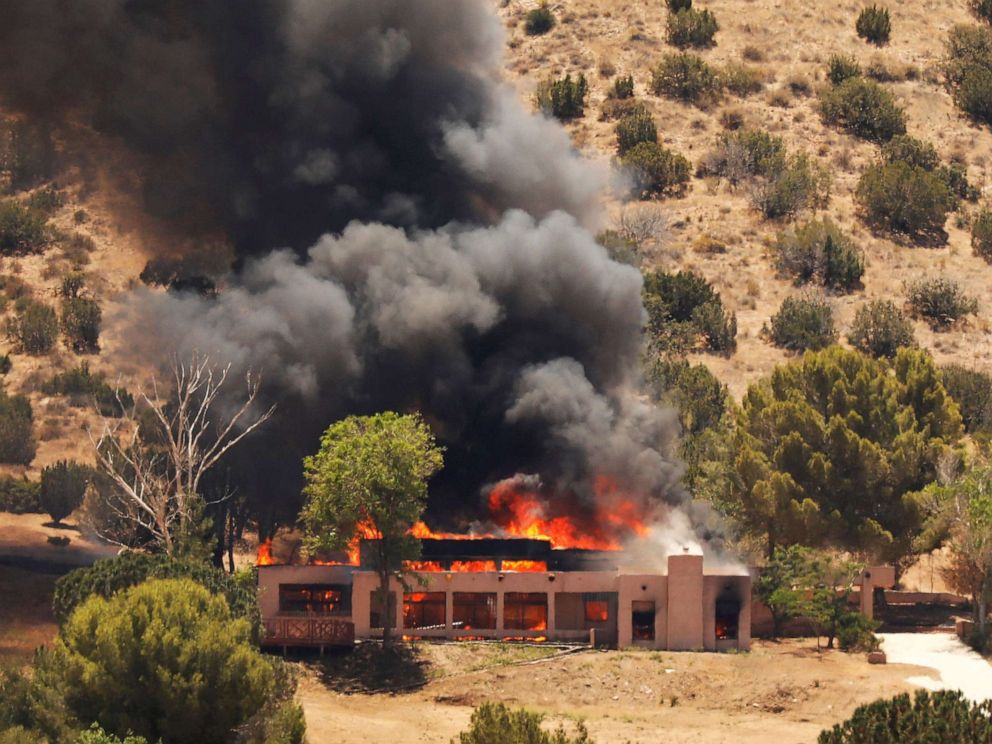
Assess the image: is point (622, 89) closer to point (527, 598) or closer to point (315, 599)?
point (527, 598)

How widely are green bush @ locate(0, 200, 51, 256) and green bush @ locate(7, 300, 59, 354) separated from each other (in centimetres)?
999

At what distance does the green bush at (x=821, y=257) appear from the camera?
12031 centimetres

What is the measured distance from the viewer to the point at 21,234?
12775 cm

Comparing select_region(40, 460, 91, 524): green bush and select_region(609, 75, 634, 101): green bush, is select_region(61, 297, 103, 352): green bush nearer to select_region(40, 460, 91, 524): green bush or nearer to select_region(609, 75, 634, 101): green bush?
select_region(40, 460, 91, 524): green bush

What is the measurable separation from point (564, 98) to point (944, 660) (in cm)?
7787

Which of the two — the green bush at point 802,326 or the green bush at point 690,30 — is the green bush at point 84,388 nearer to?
the green bush at point 802,326

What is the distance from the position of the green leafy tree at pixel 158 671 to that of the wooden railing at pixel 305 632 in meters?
15.1

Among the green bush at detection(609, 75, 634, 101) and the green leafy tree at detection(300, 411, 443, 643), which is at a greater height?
the green bush at detection(609, 75, 634, 101)

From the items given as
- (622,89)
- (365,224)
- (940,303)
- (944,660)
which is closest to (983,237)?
(940,303)

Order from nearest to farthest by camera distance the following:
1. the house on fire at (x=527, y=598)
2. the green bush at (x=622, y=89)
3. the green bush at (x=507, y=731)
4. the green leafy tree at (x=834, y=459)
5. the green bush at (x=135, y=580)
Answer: the green bush at (x=507, y=731), the green bush at (x=135, y=580), the house on fire at (x=527, y=598), the green leafy tree at (x=834, y=459), the green bush at (x=622, y=89)

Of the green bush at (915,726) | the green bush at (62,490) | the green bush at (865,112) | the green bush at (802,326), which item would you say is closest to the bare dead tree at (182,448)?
the green bush at (62,490)

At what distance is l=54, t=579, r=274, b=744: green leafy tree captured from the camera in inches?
2008

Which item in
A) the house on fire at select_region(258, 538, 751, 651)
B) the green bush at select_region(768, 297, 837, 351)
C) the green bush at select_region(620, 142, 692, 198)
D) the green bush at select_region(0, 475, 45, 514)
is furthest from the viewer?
the green bush at select_region(620, 142, 692, 198)

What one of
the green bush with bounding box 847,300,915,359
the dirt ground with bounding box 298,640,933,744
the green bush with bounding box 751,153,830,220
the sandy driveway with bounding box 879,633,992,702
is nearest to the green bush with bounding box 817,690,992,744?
the dirt ground with bounding box 298,640,933,744
